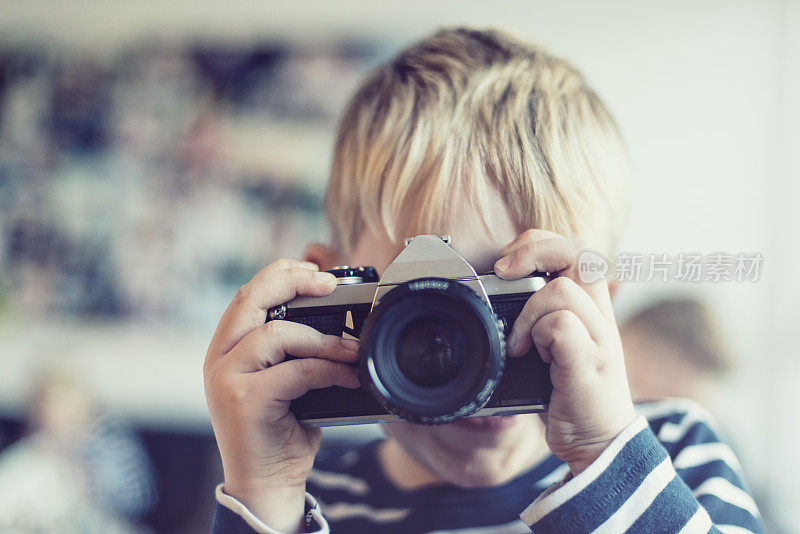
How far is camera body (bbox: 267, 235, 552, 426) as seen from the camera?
0.40 meters

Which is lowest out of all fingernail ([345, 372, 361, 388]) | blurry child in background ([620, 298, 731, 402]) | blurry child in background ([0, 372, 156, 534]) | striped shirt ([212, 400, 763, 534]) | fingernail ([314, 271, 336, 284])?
blurry child in background ([0, 372, 156, 534])

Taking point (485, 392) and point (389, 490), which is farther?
point (389, 490)

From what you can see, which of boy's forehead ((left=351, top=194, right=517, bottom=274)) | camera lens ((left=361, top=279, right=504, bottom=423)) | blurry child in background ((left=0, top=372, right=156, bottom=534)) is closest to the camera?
camera lens ((left=361, top=279, right=504, bottom=423))

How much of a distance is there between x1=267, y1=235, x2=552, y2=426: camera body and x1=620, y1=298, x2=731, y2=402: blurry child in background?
3.09 feet

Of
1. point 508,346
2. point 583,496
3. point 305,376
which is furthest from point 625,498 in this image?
point 305,376

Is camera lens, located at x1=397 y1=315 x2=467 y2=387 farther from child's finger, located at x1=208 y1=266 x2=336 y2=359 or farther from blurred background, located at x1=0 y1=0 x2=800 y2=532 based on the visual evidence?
blurred background, located at x1=0 y1=0 x2=800 y2=532

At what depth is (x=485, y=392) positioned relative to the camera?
39 cm

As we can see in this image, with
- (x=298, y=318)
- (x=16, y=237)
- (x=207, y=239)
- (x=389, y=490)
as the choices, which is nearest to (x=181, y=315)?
(x=207, y=239)

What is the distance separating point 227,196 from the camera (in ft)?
4.89

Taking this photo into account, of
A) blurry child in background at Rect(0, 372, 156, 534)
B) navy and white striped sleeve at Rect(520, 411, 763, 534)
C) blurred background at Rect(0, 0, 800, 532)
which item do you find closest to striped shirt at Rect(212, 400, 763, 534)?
navy and white striped sleeve at Rect(520, 411, 763, 534)

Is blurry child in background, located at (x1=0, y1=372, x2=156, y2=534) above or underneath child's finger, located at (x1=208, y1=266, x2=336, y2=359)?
underneath

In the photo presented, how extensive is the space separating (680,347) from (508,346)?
40.8 inches

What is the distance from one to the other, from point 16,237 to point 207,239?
56 cm

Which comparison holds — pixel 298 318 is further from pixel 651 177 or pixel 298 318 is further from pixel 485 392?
pixel 651 177
